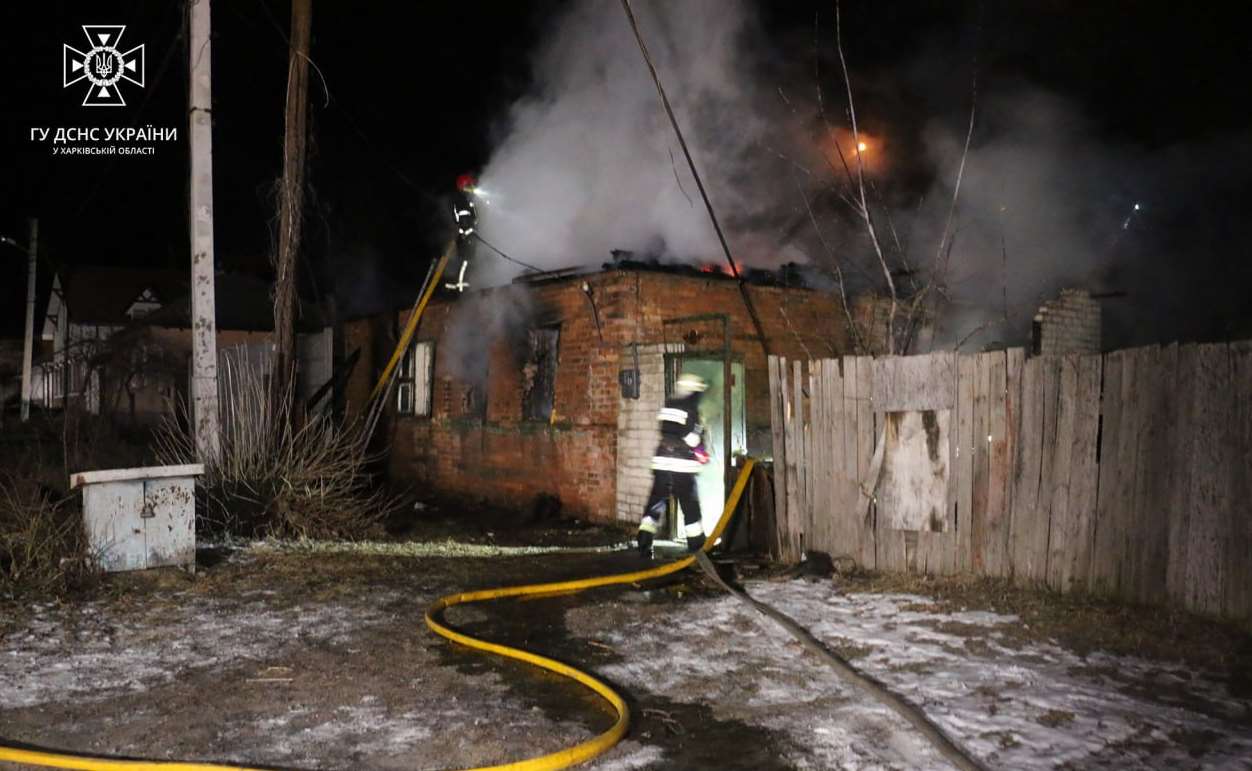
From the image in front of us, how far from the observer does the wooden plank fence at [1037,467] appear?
5441 millimetres

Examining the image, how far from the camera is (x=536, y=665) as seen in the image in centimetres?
509

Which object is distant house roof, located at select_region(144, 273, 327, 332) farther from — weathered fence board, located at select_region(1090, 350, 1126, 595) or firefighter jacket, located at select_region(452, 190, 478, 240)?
weathered fence board, located at select_region(1090, 350, 1126, 595)

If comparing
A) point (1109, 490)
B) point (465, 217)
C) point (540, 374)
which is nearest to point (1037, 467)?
point (1109, 490)

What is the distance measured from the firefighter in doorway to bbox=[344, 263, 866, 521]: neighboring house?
0.72 meters

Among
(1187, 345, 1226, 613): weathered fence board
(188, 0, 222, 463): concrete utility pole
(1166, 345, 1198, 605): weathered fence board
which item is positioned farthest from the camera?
(188, 0, 222, 463): concrete utility pole

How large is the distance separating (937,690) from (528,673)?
2163 millimetres

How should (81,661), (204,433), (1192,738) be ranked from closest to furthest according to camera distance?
(1192,738) < (81,661) < (204,433)

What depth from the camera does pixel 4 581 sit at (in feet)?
20.9

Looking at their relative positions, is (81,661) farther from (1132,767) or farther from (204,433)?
(1132,767)

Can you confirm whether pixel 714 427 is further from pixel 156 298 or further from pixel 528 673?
pixel 156 298

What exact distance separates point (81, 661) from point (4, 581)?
181cm

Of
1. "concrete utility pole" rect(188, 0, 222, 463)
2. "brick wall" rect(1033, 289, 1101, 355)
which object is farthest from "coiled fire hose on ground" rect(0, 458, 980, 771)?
"brick wall" rect(1033, 289, 1101, 355)

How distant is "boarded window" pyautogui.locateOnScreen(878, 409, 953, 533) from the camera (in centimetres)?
697

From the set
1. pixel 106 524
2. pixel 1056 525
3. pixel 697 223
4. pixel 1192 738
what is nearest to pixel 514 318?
pixel 697 223
